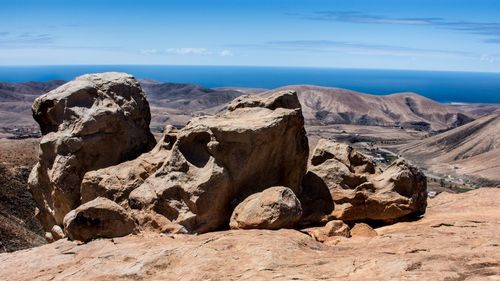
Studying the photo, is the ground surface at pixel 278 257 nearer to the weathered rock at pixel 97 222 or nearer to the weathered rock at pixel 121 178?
the weathered rock at pixel 97 222

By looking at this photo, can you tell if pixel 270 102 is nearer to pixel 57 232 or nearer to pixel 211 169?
pixel 211 169

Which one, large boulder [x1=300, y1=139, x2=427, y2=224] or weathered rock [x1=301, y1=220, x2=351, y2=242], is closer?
weathered rock [x1=301, y1=220, x2=351, y2=242]

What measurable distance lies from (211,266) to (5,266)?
776 cm

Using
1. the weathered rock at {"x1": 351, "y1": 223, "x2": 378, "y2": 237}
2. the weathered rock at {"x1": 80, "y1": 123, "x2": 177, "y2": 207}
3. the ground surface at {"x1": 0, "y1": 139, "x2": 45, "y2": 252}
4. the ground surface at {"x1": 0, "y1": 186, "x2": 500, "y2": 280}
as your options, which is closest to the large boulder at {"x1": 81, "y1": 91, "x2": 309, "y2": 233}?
the weathered rock at {"x1": 80, "y1": 123, "x2": 177, "y2": 207}

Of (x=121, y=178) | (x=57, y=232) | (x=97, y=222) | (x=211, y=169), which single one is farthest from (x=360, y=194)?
(x=57, y=232)

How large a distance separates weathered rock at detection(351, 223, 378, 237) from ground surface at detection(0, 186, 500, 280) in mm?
724

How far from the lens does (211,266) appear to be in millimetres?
13391

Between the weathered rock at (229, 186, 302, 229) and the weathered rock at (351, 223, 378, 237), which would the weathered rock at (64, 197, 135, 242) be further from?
the weathered rock at (351, 223, 378, 237)

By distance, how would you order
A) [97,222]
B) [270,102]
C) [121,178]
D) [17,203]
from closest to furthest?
[97,222], [121,178], [270,102], [17,203]

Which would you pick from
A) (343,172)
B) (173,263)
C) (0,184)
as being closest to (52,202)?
(173,263)

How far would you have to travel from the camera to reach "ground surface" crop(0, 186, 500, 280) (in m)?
12.2

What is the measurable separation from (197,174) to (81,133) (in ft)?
19.1

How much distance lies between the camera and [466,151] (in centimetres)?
15562

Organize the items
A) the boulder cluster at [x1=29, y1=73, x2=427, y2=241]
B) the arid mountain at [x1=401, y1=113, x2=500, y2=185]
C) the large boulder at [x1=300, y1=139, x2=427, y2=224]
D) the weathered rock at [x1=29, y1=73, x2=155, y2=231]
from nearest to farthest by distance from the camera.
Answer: the boulder cluster at [x1=29, y1=73, x2=427, y2=241] → the large boulder at [x1=300, y1=139, x2=427, y2=224] → the weathered rock at [x1=29, y1=73, x2=155, y2=231] → the arid mountain at [x1=401, y1=113, x2=500, y2=185]
